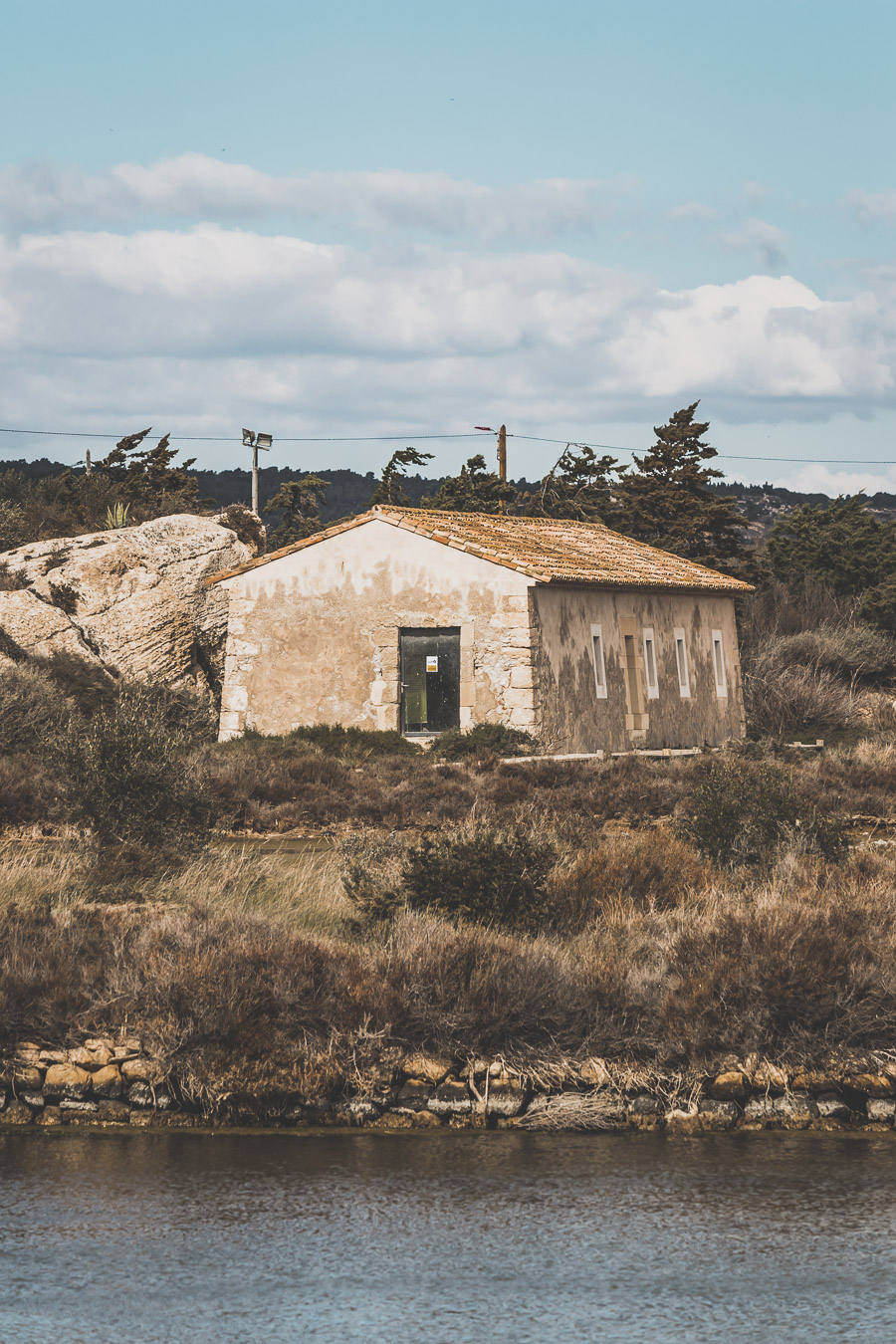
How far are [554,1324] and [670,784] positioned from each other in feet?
51.0

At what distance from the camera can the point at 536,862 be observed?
10.9 m

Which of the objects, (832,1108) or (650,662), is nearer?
(832,1108)

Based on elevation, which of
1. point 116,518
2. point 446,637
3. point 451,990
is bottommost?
point 451,990

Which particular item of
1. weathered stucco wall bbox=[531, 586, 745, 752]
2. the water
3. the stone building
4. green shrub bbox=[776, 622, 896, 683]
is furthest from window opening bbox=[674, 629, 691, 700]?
the water

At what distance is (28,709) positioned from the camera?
24.5m

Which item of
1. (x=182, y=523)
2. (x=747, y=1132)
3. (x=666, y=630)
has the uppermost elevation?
(x=182, y=523)

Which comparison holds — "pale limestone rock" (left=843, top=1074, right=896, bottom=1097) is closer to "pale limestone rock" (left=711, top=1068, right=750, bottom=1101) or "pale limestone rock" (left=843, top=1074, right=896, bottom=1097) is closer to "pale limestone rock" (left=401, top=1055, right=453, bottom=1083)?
"pale limestone rock" (left=711, top=1068, right=750, bottom=1101)

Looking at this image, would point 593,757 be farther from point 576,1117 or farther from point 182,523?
point 576,1117

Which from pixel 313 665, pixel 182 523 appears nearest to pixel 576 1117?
pixel 313 665

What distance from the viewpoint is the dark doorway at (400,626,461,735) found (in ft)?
86.7

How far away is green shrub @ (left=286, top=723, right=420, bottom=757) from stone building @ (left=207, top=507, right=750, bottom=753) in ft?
2.41

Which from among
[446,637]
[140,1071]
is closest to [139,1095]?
[140,1071]

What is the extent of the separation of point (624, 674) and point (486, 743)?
4.93 m

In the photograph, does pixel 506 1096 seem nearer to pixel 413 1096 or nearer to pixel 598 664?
pixel 413 1096
